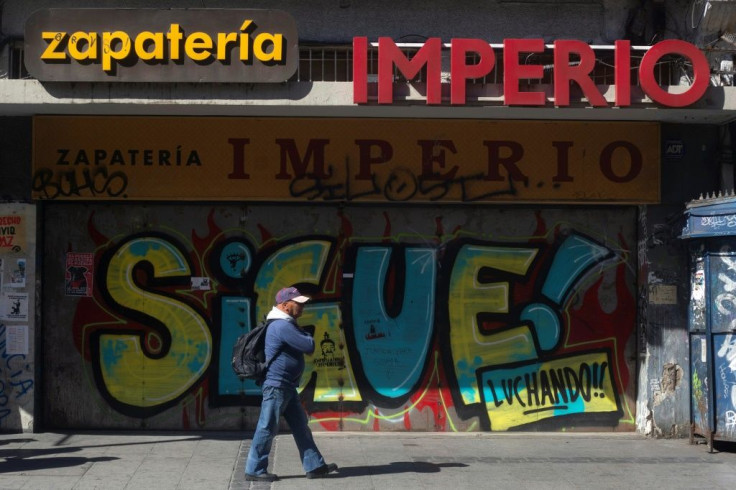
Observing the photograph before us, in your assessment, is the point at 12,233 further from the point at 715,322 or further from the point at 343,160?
the point at 715,322

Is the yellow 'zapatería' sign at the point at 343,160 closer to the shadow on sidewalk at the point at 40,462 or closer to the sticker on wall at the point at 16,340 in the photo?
the sticker on wall at the point at 16,340

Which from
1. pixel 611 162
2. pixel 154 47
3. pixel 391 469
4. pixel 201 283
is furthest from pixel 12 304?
pixel 611 162

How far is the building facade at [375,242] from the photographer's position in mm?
10977

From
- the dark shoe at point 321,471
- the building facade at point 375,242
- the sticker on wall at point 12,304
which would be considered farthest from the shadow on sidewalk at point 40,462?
the dark shoe at point 321,471

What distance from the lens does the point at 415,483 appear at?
8781 mm

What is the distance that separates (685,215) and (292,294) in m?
4.53

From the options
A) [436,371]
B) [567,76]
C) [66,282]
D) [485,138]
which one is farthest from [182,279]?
[567,76]

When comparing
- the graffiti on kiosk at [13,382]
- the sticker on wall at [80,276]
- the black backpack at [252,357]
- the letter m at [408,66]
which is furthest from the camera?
the sticker on wall at [80,276]

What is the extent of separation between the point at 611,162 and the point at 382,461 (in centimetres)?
417

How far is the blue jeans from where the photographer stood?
28.3 feet

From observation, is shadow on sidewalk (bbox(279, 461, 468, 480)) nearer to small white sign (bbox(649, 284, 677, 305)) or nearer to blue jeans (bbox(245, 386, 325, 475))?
blue jeans (bbox(245, 386, 325, 475))

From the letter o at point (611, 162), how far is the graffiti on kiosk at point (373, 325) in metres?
0.76

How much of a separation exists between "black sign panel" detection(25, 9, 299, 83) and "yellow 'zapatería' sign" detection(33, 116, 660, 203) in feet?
3.06

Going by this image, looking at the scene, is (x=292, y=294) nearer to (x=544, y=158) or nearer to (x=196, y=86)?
(x=196, y=86)
